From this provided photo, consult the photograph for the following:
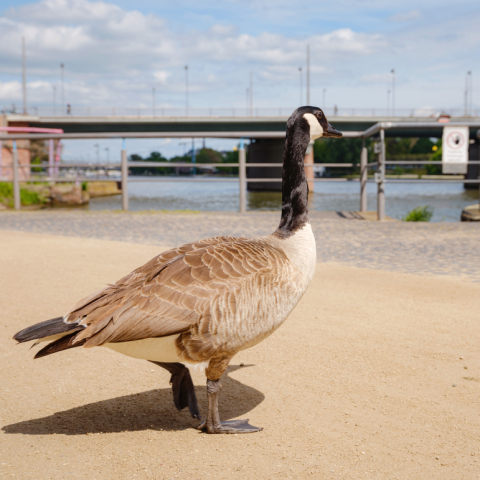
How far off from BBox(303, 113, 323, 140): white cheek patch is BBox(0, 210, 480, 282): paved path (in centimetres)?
385

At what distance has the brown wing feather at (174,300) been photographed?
2.60 metres

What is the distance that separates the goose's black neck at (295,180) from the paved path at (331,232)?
12.9 ft

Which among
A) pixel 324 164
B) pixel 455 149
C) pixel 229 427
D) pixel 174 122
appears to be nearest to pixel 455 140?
pixel 455 149

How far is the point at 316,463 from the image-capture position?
2.54m

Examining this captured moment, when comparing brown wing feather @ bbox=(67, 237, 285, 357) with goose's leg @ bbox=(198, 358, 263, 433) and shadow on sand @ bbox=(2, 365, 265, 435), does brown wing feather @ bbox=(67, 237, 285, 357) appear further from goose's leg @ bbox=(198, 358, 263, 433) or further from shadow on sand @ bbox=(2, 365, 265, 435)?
shadow on sand @ bbox=(2, 365, 265, 435)

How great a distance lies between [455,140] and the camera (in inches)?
465

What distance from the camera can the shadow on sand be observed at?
2938 mm

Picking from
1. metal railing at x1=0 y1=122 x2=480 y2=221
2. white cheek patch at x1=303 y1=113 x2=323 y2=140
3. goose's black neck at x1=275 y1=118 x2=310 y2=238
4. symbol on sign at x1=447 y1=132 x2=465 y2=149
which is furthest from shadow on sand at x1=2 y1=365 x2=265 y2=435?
symbol on sign at x1=447 y1=132 x2=465 y2=149

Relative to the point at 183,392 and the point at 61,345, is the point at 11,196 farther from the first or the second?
the point at 61,345

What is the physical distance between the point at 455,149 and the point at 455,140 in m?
0.21

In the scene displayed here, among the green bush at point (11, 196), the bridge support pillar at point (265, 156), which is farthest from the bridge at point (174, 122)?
the green bush at point (11, 196)

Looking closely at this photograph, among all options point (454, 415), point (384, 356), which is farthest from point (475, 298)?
point (454, 415)

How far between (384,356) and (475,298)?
204 cm

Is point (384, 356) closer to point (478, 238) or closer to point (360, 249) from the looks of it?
point (360, 249)
